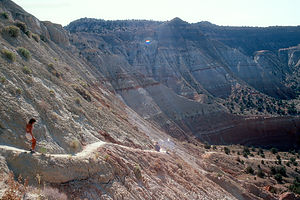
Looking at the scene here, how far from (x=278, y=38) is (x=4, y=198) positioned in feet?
365

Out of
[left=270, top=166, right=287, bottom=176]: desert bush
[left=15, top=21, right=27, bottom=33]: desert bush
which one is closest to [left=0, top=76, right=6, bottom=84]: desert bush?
[left=15, top=21, right=27, bottom=33]: desert bush

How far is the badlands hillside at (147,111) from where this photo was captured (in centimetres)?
922

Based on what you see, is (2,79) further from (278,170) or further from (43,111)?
(278,170)

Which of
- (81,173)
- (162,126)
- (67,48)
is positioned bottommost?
(162,126)

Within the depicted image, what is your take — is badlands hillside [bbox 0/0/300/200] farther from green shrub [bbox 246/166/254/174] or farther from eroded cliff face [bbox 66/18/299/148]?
eroded cliff face [bbox 66/18/299/148]

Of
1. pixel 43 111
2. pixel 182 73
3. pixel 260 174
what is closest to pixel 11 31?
pixel 43 111

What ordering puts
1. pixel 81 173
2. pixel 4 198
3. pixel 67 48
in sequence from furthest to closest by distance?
pixel 67 48
pixel 81 173
pixel 4 198

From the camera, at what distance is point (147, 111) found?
4159 centimetres

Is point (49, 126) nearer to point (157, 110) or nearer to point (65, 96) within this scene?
point (65, 96)

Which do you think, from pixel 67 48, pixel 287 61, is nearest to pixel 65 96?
pixel 67 48

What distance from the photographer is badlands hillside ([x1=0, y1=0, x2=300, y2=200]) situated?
30.2ft

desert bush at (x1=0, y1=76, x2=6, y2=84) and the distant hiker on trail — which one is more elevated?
desert bush at (x1=0, y1=76, x2=6, y2=84)

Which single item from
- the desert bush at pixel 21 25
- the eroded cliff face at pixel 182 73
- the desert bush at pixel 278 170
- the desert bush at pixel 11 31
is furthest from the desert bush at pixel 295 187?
the desert bush at pixel 21 25

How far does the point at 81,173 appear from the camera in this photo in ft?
28.7
